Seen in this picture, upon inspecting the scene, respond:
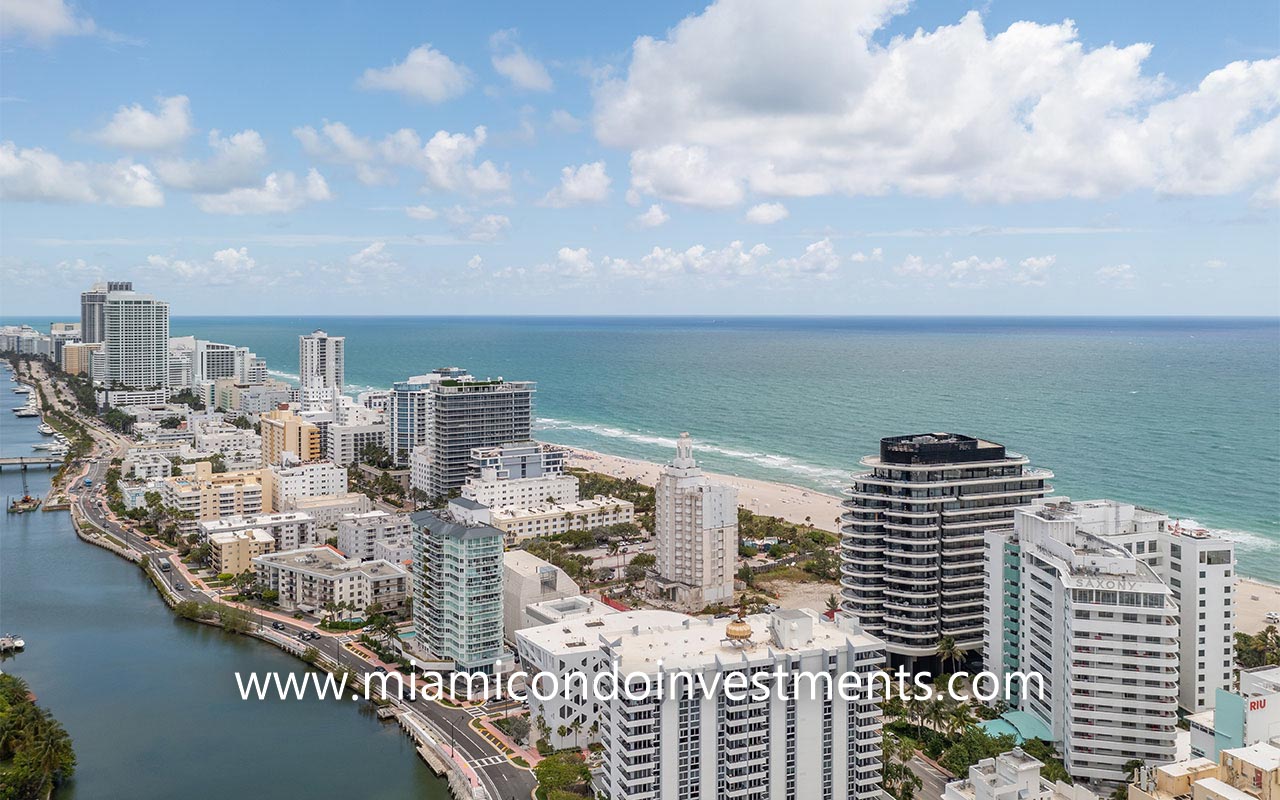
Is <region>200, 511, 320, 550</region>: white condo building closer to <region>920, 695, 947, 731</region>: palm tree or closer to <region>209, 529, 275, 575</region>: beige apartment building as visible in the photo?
<region>209, 529, 275, 575</region>: beige apartment building

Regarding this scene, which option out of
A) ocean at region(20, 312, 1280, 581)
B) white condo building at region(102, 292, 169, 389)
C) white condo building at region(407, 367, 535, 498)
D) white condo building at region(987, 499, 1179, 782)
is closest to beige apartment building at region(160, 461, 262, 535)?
white condo building at region(407, 367, 535, 498)

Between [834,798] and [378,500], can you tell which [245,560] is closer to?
[378,500]

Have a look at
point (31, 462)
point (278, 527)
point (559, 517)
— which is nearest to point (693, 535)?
point (559, 517)

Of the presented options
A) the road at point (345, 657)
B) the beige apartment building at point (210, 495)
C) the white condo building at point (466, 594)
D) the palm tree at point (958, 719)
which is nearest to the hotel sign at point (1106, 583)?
the palm tree at point (958, 719)

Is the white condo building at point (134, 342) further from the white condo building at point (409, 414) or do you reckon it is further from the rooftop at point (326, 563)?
the rooftop at point (326, 563)

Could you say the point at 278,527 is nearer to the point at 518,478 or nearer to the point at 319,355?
the point at 518,478

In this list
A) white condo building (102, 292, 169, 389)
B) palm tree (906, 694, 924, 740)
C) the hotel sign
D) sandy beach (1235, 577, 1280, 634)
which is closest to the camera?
the hotel sign
